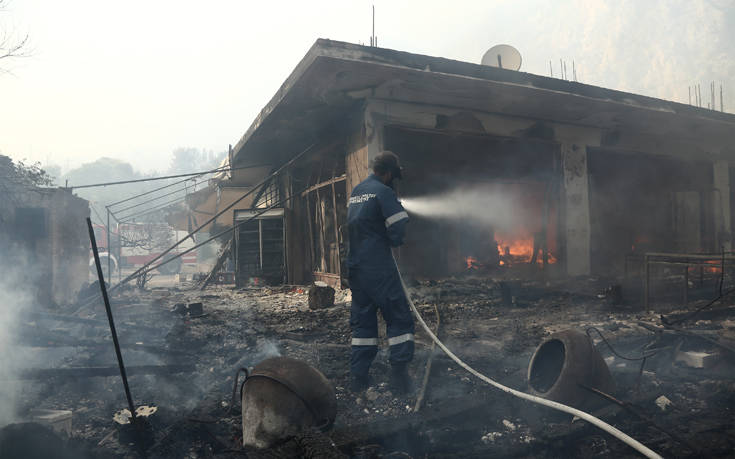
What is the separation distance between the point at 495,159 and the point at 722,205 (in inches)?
296

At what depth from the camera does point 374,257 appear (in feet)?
11.5

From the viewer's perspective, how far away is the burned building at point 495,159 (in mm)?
6809

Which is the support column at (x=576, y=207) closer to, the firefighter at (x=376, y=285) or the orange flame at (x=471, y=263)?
the orange flame at (x=471, y=263)

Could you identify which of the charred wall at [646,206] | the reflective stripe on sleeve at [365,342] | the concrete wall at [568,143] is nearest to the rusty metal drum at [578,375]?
the reflective stripe on sleeve at [365,342]

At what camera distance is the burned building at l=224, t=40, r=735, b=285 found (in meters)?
6.81

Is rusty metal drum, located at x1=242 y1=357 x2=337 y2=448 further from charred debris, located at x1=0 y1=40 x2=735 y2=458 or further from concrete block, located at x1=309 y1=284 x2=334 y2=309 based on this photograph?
concrete block, located at x1=309 y1=284 x2=334 y2=309

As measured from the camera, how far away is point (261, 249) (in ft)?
35.6

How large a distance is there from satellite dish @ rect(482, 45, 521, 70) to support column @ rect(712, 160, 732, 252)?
6.59 metres

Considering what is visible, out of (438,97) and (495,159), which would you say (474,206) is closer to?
(495,159)

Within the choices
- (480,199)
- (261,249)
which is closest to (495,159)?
(480,199)

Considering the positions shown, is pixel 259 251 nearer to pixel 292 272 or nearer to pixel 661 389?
pixel 292 272

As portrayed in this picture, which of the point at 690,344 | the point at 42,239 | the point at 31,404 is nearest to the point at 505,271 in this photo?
the point at 690,344

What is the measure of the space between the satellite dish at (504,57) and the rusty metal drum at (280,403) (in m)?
9.05

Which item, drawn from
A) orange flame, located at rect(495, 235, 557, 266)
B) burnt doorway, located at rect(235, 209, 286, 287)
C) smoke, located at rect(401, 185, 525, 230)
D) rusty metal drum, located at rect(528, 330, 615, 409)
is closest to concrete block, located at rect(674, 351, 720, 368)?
rusty metal drum, located at rect(528, 330, 615, 409)
